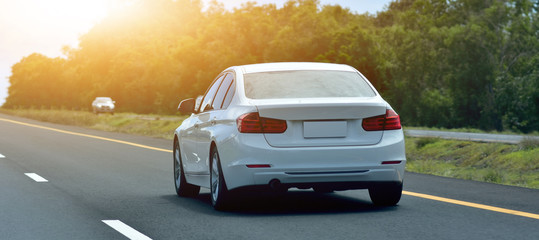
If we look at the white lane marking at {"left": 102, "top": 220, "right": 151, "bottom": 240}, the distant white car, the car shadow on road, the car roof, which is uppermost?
the car roof

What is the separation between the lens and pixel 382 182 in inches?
342

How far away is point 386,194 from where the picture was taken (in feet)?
30.7

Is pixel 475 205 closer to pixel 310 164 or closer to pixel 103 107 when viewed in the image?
pixel 310 164

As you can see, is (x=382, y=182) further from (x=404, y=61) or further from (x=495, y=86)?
(x=404, y=61)

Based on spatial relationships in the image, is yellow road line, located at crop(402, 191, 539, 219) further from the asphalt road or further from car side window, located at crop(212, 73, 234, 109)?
car side window, located at crop(212, 73, 234, 109)

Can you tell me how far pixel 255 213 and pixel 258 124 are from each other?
106 centimetres

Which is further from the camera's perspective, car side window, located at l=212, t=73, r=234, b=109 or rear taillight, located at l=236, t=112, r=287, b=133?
car side window, located at l=212, t=73, r=234, b=109

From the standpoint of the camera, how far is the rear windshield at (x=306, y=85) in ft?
29.3

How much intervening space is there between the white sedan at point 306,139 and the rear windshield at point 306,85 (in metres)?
0.01

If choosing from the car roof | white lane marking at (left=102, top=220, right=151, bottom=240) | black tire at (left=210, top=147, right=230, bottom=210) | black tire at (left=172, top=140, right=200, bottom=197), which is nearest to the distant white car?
black tire at (left=172, top=140, right=200, bottom=197)

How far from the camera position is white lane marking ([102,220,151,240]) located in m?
7.50

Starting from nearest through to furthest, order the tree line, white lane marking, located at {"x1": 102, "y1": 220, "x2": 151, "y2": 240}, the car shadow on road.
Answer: white lane marking, located at {"x1": 102, "y1": 220, "x2": 151, "y2": 240}, the car shadow on road, the tree line

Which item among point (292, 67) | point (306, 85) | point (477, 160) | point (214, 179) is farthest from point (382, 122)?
point (477, 160)

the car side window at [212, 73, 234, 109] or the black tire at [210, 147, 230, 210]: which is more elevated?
the car side window at [212, 73, 234, 109]
